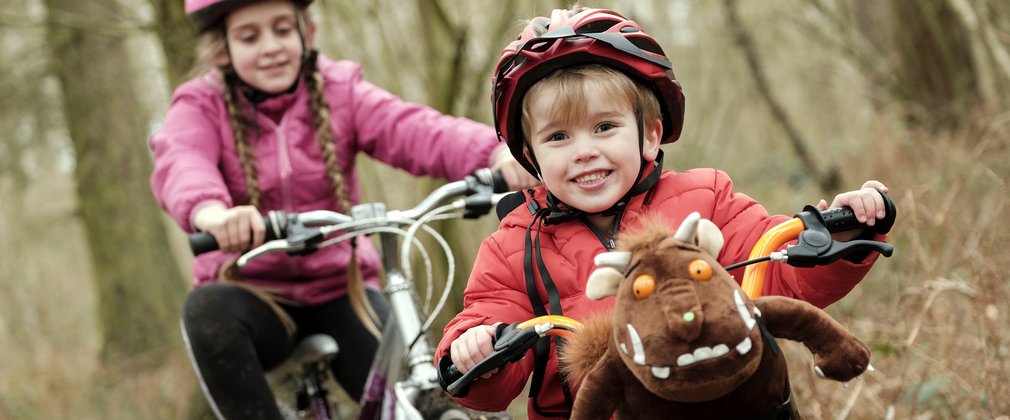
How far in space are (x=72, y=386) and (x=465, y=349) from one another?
26.8ft

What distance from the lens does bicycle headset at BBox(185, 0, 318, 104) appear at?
3.61m

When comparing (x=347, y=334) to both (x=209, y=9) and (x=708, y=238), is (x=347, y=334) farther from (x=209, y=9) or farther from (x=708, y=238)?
(x=708, y=238)

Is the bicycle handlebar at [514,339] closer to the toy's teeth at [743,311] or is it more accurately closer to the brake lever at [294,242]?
the toy's teeth at [743,311]


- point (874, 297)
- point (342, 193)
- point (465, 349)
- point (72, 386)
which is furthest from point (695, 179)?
point (72, 386)

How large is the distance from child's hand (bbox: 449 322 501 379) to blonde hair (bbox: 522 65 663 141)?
1.80 ft

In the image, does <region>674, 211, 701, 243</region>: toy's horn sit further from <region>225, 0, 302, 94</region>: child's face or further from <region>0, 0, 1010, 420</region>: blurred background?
<region>225, 0, 302, 94</region>: child's face

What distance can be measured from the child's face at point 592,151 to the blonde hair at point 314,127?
4.64ft

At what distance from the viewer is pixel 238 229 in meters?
3.03

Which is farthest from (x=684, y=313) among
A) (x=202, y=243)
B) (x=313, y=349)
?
(x=313, y=349)

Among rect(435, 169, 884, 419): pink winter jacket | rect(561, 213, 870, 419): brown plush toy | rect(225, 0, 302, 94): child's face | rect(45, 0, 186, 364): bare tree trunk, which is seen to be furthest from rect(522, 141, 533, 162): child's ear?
rect(45, 0, 186, 364): bare tree trunk

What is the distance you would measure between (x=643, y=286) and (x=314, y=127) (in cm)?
238

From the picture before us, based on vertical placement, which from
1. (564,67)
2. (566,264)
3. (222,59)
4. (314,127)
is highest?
(222,59)

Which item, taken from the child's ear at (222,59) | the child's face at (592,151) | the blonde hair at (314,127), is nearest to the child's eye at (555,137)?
the child's face at (592,151)

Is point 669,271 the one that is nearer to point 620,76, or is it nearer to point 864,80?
point 620,76
